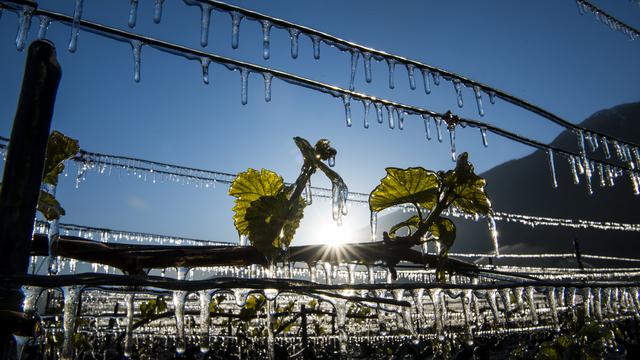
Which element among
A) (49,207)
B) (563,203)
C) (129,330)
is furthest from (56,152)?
(563,203)

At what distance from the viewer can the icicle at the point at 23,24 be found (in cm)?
162

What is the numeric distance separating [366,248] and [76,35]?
5.01ft

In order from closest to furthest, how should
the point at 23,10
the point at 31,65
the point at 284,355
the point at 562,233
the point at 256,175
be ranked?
the point at 31,65, the point at 256,175, the point at 23,10, the point at 284,355, the point at 562,233

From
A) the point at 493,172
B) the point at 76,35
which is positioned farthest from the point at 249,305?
the point at 493,172

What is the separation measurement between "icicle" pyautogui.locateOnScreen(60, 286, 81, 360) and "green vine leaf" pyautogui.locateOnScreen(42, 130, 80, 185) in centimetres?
40

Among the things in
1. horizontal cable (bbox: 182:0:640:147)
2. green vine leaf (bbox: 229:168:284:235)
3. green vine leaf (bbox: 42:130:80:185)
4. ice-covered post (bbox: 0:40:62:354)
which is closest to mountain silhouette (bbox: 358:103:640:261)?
horizontal cable (bbox: 182:0:640:147)

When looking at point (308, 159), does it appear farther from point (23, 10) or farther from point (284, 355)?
point (284, 355)

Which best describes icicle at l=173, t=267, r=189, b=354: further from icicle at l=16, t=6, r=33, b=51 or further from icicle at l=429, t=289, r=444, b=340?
icicle at l=16, t=6, r=33, b=51

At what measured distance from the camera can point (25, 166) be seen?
0.73 metres

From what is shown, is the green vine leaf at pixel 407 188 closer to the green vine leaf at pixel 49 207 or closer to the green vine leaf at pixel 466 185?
the green vine leaf at pixel 466 185

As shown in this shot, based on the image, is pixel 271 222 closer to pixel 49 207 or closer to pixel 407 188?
pixel 407 188

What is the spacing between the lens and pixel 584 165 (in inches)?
172

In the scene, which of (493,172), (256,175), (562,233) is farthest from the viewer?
(493,172)

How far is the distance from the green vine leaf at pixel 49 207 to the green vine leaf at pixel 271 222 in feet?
1.69
